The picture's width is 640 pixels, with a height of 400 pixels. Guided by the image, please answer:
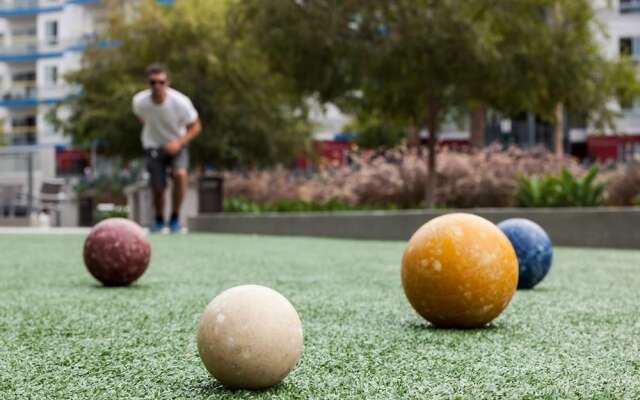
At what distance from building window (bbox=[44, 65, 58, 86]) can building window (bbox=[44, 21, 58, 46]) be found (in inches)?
82.1

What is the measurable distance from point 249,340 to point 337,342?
3.83ft

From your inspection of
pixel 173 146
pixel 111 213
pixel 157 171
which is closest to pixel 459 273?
pixel 173 146

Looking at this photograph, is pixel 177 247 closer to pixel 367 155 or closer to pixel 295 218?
pixel 295 218

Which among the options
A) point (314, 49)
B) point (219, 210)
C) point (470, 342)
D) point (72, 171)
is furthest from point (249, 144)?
point (72, 171)

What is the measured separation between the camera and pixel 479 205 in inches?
693

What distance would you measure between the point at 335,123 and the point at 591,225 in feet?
156

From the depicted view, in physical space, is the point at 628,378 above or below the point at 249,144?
below

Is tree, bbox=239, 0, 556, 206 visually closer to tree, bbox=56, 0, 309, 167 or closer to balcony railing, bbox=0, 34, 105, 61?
tree, bbox=56, 0, 309, 167

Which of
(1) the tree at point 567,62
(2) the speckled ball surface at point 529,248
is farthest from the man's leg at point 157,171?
(2) the speckled ball surface at point 529,248

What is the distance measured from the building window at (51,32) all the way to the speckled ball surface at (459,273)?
239 feet

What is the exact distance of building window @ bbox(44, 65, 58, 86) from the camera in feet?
236

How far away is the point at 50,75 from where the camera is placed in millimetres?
72250

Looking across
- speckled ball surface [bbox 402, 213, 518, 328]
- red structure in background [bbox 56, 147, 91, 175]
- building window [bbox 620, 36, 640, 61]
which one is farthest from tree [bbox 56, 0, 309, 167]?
red structure in background [bbox 56, 147, 91, 175]

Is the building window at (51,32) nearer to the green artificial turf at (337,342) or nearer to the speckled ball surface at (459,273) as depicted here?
the green artificial turf at (337,342)
